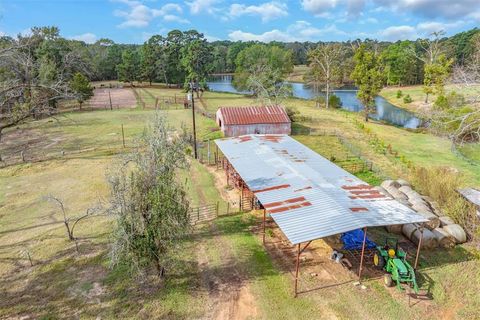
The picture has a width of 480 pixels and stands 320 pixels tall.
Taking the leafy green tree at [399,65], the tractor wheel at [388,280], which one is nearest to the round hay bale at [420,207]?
the tractor wheel at [388,280]

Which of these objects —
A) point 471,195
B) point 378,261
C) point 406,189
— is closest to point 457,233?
point 471,195

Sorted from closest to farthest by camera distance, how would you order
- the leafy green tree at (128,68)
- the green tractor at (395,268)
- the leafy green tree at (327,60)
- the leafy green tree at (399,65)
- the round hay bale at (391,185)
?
the green tractor at (395,268) → the round hay bale at (391,185) → the leafy green tree at (327,60) → the leafy green tree at (399,65) → the leafy green tree at (128,68)

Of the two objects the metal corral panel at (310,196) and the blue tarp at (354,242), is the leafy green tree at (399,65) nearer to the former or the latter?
the metal corral panel at (310,196)

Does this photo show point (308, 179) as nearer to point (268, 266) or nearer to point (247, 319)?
point (268, 266)

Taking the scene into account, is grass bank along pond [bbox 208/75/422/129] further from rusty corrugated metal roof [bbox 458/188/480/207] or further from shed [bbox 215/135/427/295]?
shed [bbox 215/135/427/295]

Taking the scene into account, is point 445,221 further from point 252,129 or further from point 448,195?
point 252,129
